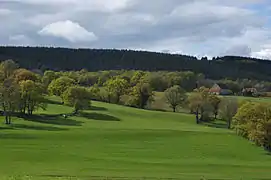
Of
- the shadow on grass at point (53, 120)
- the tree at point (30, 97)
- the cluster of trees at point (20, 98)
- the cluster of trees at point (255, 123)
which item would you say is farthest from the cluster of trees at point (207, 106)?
the tree at point (30, 97)

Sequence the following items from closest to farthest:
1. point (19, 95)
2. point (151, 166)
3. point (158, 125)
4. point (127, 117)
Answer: point (151, 166) → point (19, 95) → point (158, 125) → point (127, 117)

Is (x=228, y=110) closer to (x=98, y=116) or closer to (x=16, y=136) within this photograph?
(x=98, y=116)

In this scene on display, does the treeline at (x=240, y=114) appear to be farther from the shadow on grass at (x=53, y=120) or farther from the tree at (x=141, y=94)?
the shadow on grass at (x=53, y=120)

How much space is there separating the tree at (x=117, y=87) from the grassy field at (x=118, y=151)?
1003 inches

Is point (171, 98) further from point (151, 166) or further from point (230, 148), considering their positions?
point (151, 166)

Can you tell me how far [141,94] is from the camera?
13500cm

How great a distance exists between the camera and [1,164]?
150 feet

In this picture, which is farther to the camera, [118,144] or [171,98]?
[171,98]

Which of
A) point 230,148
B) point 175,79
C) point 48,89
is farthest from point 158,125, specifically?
point 175,79

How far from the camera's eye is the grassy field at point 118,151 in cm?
4238

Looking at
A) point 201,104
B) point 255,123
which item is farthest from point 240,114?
point 201,104

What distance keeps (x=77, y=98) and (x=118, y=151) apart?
4745 cm

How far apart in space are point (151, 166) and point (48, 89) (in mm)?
86205

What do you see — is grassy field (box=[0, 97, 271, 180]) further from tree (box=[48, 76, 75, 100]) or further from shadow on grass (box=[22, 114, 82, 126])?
tree (box=[48, 76, 75, 100])
